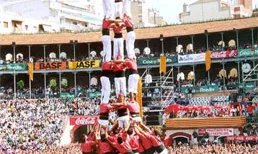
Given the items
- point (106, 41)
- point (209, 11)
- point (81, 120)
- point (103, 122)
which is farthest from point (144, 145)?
point (209, 11)

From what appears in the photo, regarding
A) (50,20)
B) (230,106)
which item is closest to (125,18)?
(230,106)

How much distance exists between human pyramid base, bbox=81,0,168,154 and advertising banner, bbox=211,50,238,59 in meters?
27.6

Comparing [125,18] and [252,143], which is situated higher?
[125,18]

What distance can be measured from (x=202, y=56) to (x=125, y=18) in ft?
93.8

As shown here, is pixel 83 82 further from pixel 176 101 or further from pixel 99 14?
pixel 99 14

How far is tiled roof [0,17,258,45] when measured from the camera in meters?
48.7

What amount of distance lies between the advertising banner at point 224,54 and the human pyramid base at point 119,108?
27606mm

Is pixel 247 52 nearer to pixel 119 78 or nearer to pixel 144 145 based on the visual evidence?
pixel 119 78

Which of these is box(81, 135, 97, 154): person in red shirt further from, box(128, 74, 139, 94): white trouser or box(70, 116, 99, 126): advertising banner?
box(70, 116, 99, 126): advertising banner

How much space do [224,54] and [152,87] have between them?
7.11 meters

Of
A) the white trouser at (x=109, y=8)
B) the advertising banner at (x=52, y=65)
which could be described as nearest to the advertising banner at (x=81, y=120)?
the advertising banner at (x=52, y=65)

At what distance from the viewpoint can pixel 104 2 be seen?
69.5 feet

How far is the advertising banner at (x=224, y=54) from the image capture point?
47531mm

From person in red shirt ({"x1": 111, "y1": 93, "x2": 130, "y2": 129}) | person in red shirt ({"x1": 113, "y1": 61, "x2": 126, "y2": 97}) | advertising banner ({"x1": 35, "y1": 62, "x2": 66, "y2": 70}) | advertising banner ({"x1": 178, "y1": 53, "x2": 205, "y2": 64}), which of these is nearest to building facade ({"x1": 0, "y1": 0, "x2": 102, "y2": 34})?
advertising banner ({"x1": 35, "y1": 62, "x2": 66, "y2": 70})
